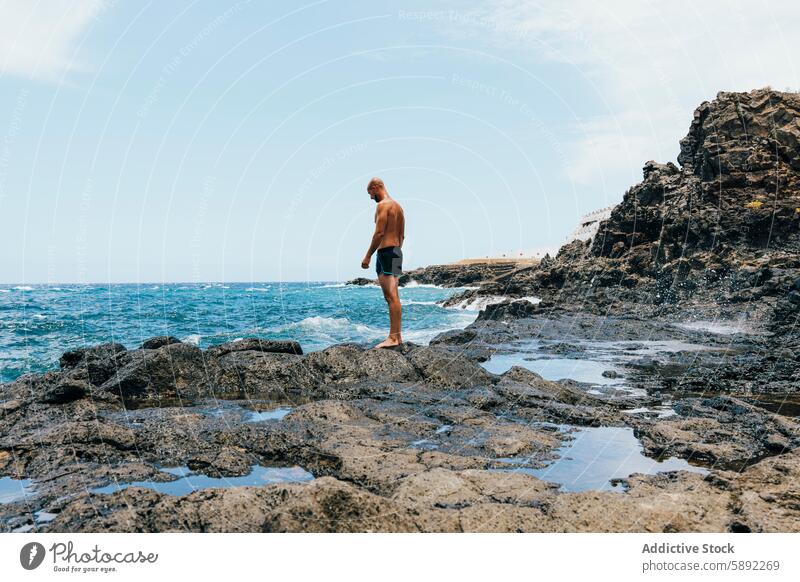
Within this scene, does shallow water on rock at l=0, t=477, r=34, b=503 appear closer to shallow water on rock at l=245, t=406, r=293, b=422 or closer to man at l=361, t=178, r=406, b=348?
shallow water on rock at l=245, t=406, r=293, b=422

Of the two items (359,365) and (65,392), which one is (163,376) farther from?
(359,365)

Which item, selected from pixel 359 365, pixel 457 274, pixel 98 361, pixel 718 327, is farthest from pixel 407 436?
pixel 457 274

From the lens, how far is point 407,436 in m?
5.26

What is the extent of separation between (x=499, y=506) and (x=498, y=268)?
87.9 m

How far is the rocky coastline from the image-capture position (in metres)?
3.21

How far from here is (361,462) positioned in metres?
4.28

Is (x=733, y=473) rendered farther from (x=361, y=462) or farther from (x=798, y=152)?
(x=798, y=152)

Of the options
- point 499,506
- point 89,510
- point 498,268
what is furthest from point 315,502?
point 498,268

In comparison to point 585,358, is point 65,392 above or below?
above

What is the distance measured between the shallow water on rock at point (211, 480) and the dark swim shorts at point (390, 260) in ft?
16.0

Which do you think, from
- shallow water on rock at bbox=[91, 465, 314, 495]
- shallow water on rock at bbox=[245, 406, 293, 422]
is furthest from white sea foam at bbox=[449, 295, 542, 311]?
shallow water on rock at bbox=[91, 465, 314, 495]

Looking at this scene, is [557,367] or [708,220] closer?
[557,367]

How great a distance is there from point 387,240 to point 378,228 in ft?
0.85

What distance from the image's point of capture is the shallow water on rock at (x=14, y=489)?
368 centimetres
